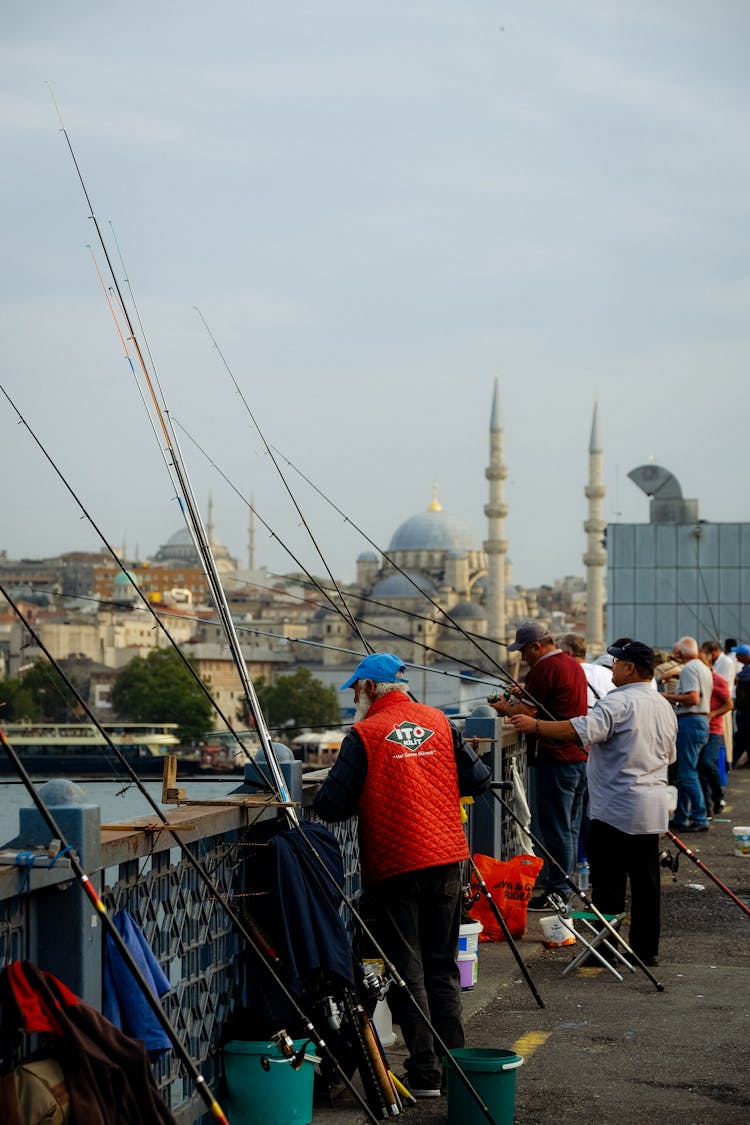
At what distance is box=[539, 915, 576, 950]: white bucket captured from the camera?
7641 mm

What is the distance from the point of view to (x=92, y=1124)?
3424 mm

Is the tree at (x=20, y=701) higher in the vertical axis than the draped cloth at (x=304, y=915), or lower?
lower

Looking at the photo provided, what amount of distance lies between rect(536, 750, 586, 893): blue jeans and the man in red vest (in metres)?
3.18

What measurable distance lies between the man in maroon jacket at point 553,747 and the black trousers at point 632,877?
959mm

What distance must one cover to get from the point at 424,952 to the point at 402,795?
545 mm

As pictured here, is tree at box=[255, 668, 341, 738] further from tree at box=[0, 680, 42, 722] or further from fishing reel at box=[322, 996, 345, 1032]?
fishing reel at box=[322, 996, 345, 1032]

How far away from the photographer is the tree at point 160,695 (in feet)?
360

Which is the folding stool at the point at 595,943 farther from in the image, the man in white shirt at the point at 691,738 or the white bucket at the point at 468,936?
the man in white shirt at the point at 691,738

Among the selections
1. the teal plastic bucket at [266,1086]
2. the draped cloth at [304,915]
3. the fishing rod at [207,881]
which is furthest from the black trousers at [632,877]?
the teal plastic bucket at [266,1086]

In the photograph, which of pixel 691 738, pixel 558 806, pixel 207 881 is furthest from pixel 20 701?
pixel 207 881

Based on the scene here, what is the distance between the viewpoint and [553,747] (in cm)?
852

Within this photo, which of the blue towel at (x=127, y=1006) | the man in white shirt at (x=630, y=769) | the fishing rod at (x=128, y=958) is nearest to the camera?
the fishing rod at (x=128, y=958)

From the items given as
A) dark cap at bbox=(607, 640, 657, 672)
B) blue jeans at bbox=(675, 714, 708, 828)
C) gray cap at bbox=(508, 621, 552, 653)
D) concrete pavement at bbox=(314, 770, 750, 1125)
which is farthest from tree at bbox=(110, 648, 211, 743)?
dark cap at bbox=(607, 640, 657, 672)

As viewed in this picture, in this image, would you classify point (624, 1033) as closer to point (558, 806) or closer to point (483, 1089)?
point (483, 1089)
